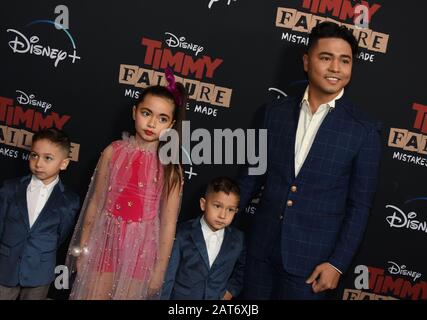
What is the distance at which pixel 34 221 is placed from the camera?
3121 mm

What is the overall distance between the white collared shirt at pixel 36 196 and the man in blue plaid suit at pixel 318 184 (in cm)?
123

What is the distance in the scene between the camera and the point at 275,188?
3.00 m

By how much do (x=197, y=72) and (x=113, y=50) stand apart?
0.59 metres

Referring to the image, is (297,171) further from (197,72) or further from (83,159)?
(83,159)

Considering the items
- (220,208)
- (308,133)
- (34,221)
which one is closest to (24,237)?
(34,221)

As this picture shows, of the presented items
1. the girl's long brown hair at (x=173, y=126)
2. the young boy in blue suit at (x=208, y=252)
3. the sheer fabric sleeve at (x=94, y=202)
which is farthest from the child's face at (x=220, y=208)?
the sheer fabric sleeve at (x=94, y=202)

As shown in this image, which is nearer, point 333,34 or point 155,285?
point 333,34

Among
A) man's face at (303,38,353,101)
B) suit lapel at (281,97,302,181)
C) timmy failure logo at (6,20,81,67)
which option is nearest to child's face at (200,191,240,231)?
suit lapel at (281,97,302,181)

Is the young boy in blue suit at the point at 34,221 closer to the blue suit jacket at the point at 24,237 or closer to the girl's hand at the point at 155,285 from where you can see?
the blue suit jacket at the point at 24,237

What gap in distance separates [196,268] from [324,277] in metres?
0.70

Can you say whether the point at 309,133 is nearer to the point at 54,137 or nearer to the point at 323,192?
the point at 323,192

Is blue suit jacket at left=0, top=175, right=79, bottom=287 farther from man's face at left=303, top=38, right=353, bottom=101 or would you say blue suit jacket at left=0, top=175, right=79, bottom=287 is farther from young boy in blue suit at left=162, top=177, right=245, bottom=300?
man's face at left=303, top=38, right=353, bottom=101

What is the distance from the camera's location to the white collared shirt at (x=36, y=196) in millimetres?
3131
